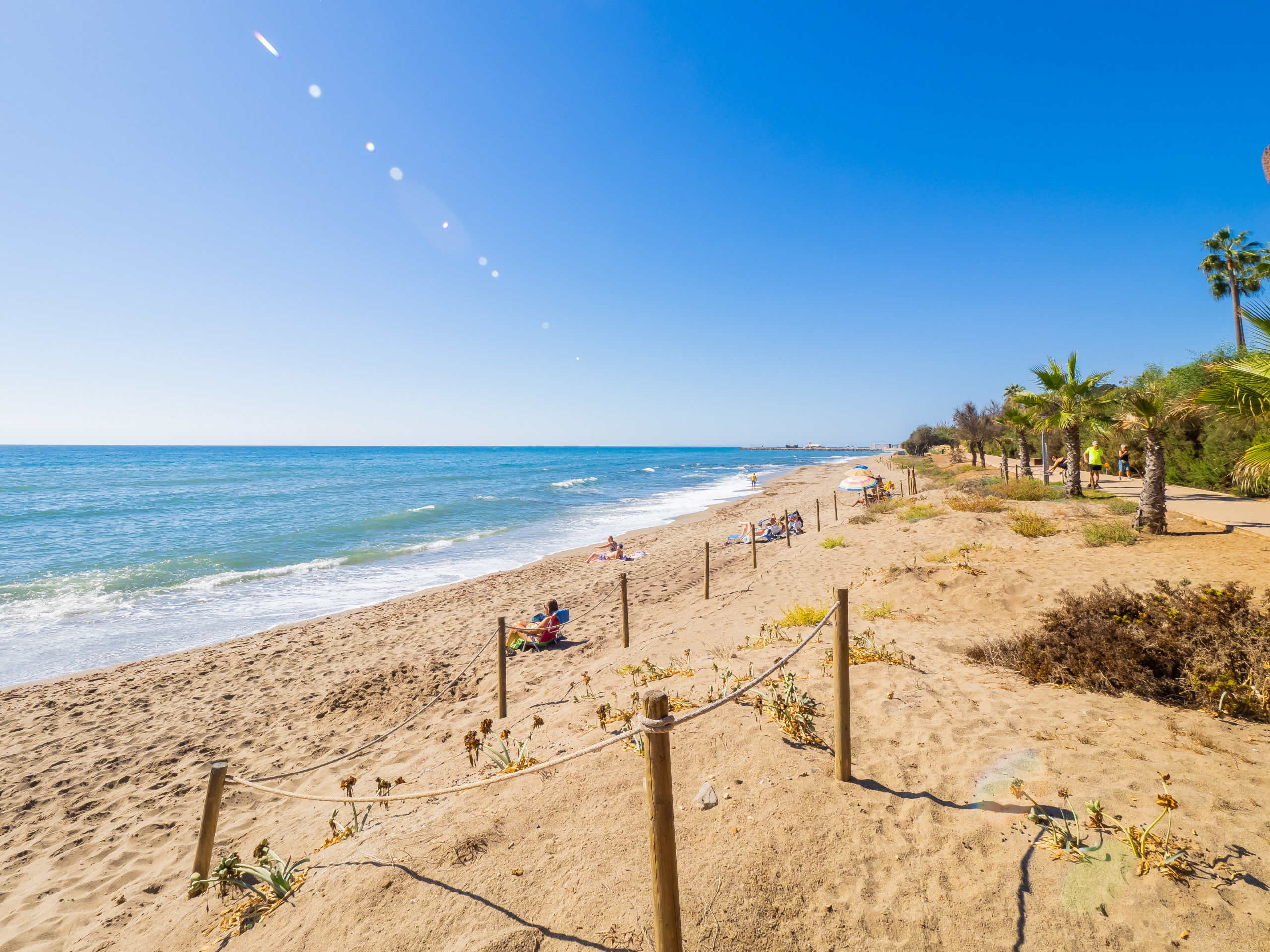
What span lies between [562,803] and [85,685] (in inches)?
408

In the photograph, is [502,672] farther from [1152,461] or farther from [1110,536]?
[1152,461]

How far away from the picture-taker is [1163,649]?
188 inches

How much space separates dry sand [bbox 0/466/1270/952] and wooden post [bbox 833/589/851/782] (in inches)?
7.3

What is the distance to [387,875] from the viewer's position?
3324 millimetres

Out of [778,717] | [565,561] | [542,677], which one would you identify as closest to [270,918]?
[778,717]

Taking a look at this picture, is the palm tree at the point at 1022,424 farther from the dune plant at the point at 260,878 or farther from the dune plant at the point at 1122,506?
the dune plant at the point at 260,878

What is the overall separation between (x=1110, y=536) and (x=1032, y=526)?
1.37 m

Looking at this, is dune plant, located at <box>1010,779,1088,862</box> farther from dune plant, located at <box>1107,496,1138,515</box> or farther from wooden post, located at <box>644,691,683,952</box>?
dune plant, located at <box>1107,496,1138,515</box>

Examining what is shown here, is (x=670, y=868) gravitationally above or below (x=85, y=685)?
above

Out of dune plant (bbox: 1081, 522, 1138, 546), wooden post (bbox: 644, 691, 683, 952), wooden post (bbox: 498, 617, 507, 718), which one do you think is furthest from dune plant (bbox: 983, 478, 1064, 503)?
wooden post (bbox: 644, 691, 683, 952)

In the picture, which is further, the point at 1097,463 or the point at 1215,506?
the point at 1097,463

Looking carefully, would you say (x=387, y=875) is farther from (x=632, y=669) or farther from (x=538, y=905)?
(x=632, y=669)

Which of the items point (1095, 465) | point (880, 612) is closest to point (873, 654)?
point (880, 612)

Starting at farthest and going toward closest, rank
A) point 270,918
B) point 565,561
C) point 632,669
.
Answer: point 565,561 → point 632,669 → point 270,918
